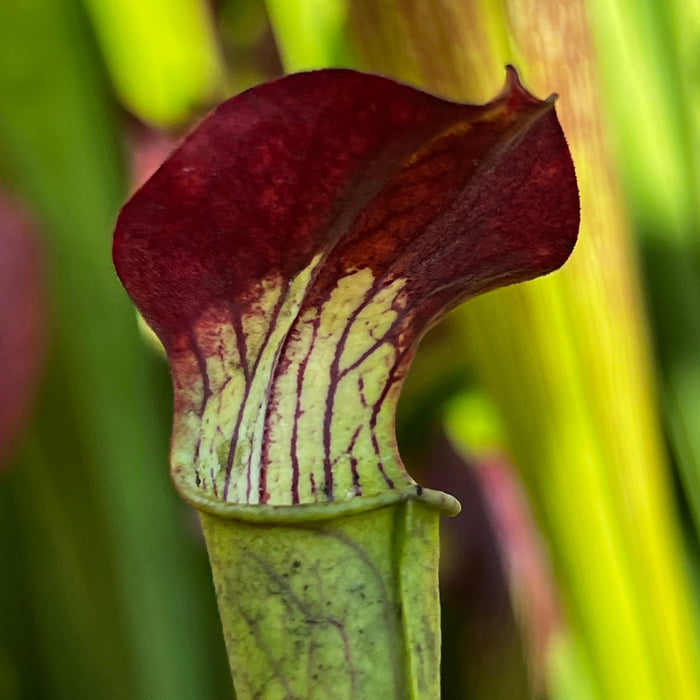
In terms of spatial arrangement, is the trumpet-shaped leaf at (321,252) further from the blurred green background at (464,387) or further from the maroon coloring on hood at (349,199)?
the blurred green background at (464,387)

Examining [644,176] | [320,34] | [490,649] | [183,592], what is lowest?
[490,649]

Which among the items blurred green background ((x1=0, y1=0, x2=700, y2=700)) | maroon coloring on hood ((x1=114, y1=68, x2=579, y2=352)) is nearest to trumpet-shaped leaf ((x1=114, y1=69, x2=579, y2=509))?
maroon coloring on hood ((x1=114, y1=68, x2=579, y2=352))

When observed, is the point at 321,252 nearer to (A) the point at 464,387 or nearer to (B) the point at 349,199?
(B) the point at 349,199

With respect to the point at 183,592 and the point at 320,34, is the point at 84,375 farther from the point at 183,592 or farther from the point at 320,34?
the point at 320,34

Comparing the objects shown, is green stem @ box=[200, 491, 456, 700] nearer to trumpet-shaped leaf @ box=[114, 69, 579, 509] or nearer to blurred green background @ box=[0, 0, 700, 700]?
trumpet-shaped leaf @ box=[114, 69, 579, 509]

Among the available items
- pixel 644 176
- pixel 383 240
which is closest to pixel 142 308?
pixel 383 240

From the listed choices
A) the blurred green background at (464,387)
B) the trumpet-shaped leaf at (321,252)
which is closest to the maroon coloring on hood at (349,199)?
the trumpet-shaped leaf at (321,252)
